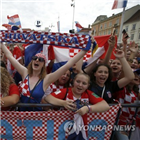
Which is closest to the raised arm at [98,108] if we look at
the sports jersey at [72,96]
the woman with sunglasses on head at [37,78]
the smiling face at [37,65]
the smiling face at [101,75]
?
the sports jersey at [72,96]

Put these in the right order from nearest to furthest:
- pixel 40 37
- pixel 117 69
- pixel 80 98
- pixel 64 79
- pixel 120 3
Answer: pixel 80 98, pixel 40 37, pixel 64 79, pixel 117 69, pixel 120 3

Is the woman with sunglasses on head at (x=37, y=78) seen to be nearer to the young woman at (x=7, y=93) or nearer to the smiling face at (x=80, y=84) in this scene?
the young woman at (x=7, y=93)

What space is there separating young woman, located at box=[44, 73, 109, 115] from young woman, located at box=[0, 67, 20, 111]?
422 millimetres

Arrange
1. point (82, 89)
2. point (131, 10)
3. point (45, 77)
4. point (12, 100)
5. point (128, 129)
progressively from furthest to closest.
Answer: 1. point (131, 10)
2. point (128, 129)
3. point (45, 77)
4. point (82, 89)
5. point (12, 100)

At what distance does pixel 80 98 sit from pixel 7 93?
1034mm

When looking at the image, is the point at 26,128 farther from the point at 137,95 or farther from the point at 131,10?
the point at 131,10

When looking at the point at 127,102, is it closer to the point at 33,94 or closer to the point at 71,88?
the point at 71,88

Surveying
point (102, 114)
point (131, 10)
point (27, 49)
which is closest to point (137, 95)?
point (102, 114)

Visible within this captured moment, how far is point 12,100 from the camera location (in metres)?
1.50

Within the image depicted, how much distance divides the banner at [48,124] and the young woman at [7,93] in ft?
Answer: 0.72

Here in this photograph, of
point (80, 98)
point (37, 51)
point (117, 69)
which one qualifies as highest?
point (37, 51)

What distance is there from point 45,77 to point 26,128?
810 mm

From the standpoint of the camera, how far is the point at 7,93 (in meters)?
1.58

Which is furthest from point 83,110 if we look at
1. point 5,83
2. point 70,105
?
point 5,83
